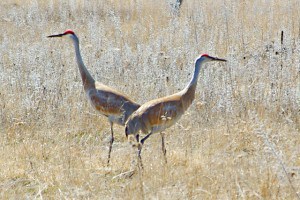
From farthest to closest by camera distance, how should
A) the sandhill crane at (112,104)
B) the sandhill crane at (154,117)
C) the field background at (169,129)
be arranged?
1. the sandhill crane at (112,104)
2. the sandhill crane at (154,117)
3. the field background at (169,129)

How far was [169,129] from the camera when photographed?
6887mm

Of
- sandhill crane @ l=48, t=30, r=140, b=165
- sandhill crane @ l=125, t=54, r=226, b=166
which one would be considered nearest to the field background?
sandhill crane @ l=125, t=54, r=226, b=166

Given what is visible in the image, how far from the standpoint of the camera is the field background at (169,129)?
4.84 m

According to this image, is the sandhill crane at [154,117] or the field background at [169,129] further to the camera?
the sandhill crane at [154,117]

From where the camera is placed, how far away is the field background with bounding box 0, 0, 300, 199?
191 inches

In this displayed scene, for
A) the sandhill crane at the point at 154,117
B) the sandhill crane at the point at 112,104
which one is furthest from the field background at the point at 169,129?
the sandhill crane at the point at 112,104

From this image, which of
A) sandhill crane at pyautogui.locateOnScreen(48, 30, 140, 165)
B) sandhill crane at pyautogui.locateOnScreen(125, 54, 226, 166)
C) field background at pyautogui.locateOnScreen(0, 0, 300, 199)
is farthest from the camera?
sandhill crane at pyautogui.locateOnScreen(48, 30, 140, 165)

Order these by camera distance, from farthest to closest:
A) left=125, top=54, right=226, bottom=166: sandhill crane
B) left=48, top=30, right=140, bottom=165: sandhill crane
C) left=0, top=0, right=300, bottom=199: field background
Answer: left=48, top=30, right=140, bottom=165: sandhill crane
left=125, top=54, right=226, bottom=166: sandhill crane
left=0, top=0, right=300, bottom=199: field background

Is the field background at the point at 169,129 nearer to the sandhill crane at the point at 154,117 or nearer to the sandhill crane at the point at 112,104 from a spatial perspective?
the sandhill crane at the point at 154,117

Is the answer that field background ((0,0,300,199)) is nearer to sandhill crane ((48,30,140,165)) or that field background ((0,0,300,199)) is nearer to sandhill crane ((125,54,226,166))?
sandhill crane ((125,54,226,166))

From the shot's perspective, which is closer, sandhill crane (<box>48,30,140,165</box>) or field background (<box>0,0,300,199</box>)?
field background (<box>0,0,300,199</box>)

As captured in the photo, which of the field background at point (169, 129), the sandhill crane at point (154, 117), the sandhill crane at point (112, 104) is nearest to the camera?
the field background at point (169, 129)

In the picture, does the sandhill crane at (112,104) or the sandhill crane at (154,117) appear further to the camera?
the sandhill crane at (112,104)

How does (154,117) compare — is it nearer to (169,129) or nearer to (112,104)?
(112,104)
